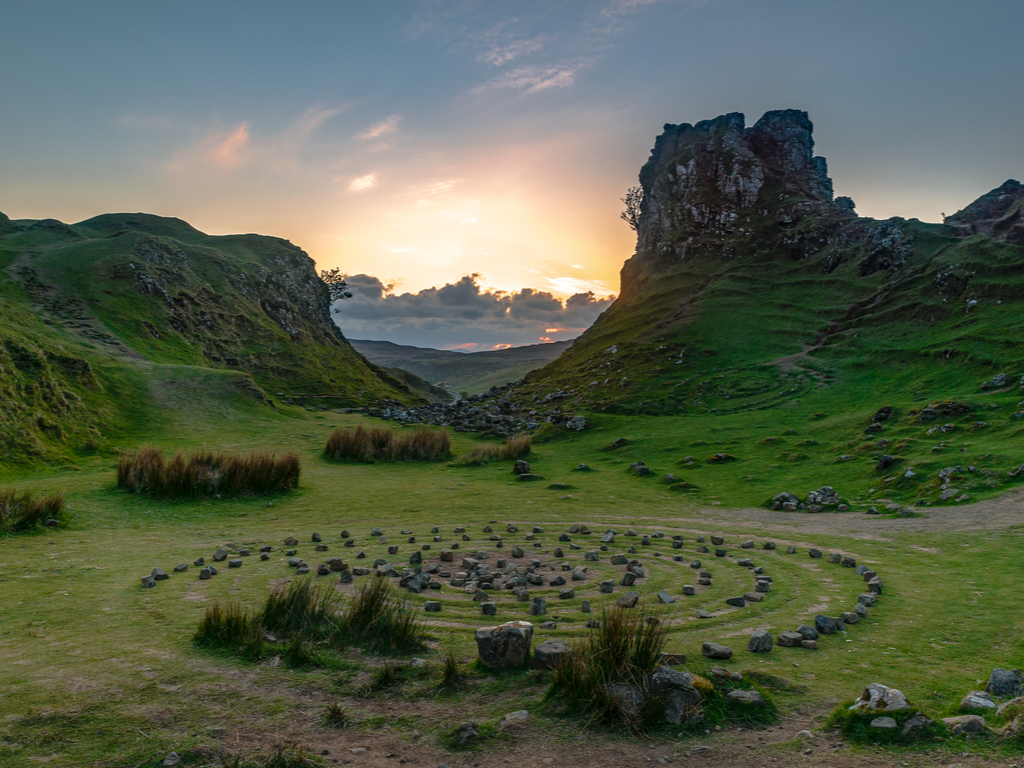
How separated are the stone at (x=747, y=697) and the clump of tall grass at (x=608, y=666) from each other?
2.46 feet

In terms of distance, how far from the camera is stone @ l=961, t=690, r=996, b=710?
4.96m

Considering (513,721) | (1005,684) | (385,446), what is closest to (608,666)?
(513,721)

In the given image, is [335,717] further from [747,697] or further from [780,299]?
[780,299]

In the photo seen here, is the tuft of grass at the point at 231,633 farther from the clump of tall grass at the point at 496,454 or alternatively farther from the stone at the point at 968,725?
the clump of tall grass at the point at 496,454

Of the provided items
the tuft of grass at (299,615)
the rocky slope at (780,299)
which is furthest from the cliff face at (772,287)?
the tuft of grass at (299,615)

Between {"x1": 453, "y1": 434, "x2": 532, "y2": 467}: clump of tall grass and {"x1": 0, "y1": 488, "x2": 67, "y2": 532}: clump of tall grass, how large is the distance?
18511 mm

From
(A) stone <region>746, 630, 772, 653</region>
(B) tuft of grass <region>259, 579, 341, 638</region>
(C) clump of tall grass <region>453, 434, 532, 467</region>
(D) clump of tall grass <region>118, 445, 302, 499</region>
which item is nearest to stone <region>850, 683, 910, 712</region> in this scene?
(A) stone <region>746, 630, 772, 653</region>

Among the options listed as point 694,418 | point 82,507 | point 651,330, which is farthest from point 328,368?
point 82,507

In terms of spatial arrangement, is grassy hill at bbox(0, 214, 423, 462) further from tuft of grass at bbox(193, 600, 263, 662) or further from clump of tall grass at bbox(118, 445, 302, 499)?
tuft of grass at bbox(193, 600, 263, 662)

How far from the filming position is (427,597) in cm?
944

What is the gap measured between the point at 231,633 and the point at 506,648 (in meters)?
3.39

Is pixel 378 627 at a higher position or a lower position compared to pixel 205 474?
higher

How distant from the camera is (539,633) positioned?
765cm

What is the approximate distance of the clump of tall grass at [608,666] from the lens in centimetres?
550
